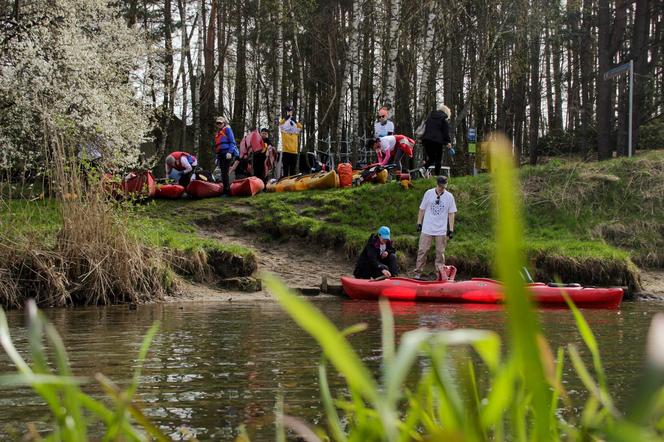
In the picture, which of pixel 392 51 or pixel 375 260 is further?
pixel 392 51

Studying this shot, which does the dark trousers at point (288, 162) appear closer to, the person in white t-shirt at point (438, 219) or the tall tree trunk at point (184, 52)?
the person in white t-shirt at point (438, 219)

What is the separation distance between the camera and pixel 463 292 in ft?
39.8

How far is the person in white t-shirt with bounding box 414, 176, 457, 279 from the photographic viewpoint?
13938 mm

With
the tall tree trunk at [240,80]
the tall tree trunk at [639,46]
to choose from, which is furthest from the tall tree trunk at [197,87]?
the tall tree trunk at [639,46]

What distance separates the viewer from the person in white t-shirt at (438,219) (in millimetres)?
13938

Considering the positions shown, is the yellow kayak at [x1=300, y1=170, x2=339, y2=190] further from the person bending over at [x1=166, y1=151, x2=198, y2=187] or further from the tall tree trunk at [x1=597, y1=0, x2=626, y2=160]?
the tall tree trunk at [x1=597, y1=0, x2=626, y2=160]

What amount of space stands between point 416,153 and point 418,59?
9715 mm

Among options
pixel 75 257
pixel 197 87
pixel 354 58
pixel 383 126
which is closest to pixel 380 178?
pixel 383 126

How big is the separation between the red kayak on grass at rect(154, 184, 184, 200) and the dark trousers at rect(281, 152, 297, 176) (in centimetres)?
294

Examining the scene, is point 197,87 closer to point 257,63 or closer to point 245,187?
point 257,63

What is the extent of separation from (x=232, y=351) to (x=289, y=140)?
44.3ft

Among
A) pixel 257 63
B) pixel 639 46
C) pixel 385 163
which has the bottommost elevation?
pixel 385 163

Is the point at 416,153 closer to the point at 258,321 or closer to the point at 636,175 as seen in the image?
the point at 636,175

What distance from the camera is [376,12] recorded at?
2492 cm
